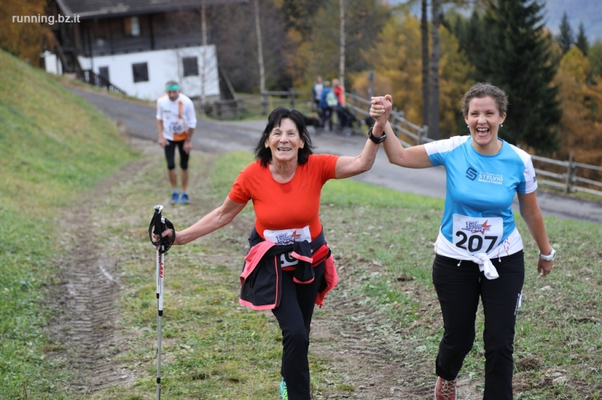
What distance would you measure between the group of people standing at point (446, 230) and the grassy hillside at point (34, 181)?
7.32 feet

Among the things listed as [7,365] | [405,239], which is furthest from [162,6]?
[7,365]

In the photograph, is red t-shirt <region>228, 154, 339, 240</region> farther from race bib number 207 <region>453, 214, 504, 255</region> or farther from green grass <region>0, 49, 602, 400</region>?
green grass <region>0, 49, 602, 400</region>

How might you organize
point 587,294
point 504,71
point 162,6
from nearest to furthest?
point 587,294 → point 504,71 → point 162,6

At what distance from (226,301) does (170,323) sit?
83 cm

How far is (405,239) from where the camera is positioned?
9.31 m

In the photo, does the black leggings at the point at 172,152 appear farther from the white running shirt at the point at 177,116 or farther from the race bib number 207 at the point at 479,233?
the race bib number 207 at the point at 479,233

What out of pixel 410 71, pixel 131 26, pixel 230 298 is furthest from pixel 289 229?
pixel 410 71

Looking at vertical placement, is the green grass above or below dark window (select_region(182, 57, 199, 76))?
below

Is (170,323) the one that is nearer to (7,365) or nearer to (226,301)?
(226,301)

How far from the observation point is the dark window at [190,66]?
4981 centimetres

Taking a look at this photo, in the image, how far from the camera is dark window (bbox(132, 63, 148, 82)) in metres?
51.3

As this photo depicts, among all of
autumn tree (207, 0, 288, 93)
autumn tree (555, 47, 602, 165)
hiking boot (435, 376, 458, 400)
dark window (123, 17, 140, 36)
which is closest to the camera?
hiking boot (435, 376, 458, 400)

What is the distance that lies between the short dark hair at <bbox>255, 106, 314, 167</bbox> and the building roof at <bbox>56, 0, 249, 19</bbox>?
151 ft

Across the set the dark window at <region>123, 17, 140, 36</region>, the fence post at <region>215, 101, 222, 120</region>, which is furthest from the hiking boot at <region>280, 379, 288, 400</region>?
the dark window at <region>123, 17, 140, 36</region>
